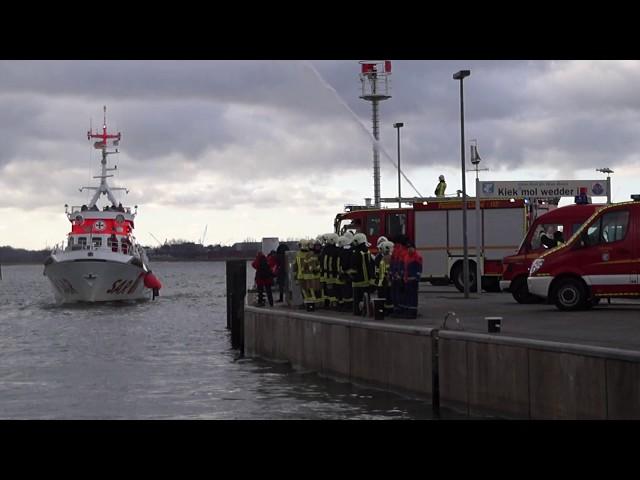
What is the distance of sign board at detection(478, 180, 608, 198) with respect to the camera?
34.4m

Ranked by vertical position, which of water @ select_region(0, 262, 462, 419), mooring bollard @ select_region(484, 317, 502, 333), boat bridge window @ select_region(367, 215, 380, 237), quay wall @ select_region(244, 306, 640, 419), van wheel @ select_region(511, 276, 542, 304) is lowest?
water @ select_region(0, 262, 462, 419)

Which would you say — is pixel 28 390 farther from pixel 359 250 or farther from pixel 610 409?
pixel 610 409

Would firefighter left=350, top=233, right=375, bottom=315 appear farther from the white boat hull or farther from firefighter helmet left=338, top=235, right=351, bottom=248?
the white boat hull

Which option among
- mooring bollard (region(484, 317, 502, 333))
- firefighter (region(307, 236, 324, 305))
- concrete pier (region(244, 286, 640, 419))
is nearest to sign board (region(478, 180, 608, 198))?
concrete pier (region(244, 286, 640, 419))

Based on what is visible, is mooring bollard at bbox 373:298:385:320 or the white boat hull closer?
mooring bollard at bbox 373:298:385:320

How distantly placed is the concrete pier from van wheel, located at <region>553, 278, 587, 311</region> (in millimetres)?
520

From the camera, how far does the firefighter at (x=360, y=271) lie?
2206 centimetres

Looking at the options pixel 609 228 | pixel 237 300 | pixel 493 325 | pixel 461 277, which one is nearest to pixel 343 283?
pixel 609 228

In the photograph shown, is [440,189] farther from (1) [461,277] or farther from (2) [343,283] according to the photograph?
(2) [343,283]

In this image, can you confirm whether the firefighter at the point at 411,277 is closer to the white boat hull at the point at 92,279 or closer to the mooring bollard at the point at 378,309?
the mooring bollard at the point at 378,309

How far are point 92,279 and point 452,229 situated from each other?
26.6 meters

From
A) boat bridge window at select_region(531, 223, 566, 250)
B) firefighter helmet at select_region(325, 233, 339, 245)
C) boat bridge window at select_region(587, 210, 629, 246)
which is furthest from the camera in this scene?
boat bridge window at select_region(531, 223, 566, 250)

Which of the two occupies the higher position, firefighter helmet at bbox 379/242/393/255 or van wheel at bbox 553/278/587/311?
firefighter helmet at bbox 379/242/393/255

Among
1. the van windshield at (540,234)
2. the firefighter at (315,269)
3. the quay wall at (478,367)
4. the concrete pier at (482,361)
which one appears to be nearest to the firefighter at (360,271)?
the concrete pier at (482,361)
